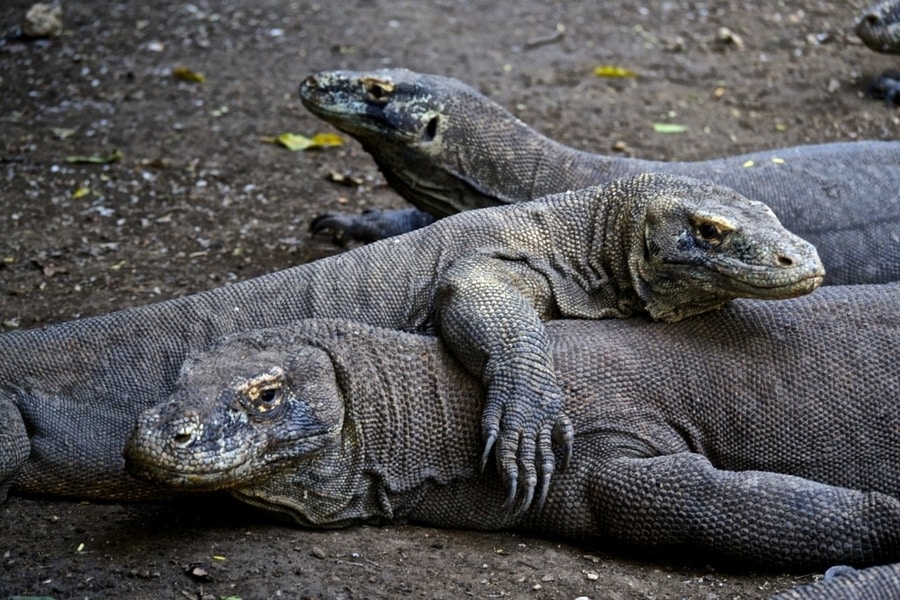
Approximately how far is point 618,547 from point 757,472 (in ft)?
1.71

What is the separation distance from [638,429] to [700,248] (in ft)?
2.23

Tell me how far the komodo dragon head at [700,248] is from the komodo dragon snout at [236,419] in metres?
1.28

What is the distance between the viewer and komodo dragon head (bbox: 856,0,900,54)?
30.4 ft

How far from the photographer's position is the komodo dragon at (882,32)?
9.20m

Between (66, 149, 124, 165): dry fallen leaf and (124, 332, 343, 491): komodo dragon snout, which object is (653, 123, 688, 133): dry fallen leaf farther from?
(124, 332, 343, 491): komodo dragon snout

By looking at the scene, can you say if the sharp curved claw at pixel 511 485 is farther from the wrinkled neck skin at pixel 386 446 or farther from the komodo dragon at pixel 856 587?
the komodo dragon at pixel 856 587

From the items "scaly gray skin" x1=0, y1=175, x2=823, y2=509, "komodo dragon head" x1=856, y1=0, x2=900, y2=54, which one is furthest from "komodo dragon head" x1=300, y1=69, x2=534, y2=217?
"komodo dragon head" x1=856, y1=0, x2=900, y2=54

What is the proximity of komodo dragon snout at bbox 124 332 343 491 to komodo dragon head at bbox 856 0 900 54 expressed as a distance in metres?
A: 6.66

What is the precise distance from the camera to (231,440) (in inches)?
147

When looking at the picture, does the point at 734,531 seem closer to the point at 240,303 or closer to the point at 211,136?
the point at 240,303

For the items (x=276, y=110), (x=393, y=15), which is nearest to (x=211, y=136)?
(x=276, y=110)

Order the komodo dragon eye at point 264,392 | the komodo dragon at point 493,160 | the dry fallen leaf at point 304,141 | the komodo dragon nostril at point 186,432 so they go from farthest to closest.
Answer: the dry fallen leaf at point 304,141 < the komodo dragon at point 493,160 < the komodo dragon eye at point 264,392 < the komodo dragon nostril at point 186,432

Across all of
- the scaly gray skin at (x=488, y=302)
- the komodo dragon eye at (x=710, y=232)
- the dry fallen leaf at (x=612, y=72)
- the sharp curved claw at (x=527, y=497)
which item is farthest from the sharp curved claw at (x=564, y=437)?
the dry fallen leaf at (x=612, y=72)

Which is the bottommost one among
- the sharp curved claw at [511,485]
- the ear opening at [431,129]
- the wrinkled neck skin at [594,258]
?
the ear opening at [431,129]
